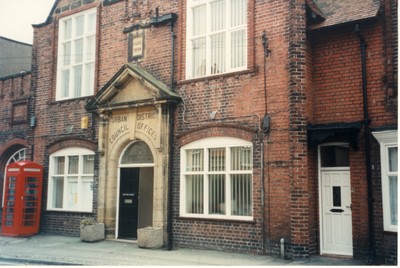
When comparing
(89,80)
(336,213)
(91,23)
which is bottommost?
(336,213)

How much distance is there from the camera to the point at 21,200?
568 inches

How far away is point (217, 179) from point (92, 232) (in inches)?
164

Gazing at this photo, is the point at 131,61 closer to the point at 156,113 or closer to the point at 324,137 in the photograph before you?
the point at 156,113

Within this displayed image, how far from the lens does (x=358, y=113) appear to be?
1051cm

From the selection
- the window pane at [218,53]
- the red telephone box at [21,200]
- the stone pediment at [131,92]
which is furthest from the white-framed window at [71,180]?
the window pane at [218,53]

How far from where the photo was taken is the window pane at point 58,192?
49.9ft

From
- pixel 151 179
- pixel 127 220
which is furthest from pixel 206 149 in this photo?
pixel 127 220

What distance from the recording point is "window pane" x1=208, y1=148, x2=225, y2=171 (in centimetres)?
1167

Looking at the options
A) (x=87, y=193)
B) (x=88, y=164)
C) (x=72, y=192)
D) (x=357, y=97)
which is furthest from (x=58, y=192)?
(x=357, y=97)

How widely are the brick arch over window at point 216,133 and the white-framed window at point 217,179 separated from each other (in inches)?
4.6

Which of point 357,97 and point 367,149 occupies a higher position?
point 357,97

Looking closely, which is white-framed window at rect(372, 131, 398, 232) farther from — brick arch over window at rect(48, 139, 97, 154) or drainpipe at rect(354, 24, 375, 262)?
brick arch over window at rect(48, 139, 97, 154)

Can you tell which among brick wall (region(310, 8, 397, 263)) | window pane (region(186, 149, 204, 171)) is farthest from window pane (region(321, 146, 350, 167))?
window pane (region(186, 149, 204, 171))

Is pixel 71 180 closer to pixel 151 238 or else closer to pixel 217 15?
pixel 151 238
